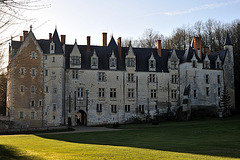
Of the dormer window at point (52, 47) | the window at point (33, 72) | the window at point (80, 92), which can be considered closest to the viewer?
the window at point (33, 72)

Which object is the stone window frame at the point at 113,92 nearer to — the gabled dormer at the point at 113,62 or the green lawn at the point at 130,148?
the gabled dormer at the point at 113,62

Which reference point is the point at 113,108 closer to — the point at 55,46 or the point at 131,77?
the point at 131,77

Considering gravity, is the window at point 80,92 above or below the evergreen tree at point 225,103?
above

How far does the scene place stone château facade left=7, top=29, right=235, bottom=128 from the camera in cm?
3775

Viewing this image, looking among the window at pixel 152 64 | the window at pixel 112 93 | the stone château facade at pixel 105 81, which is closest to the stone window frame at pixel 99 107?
the stone château facade at pixel 105 81

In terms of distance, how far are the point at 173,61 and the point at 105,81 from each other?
10137 millimetres

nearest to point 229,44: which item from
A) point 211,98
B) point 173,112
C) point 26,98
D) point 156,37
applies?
point 211,98

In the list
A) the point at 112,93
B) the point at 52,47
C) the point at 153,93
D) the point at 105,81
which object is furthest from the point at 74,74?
the point at 153,93

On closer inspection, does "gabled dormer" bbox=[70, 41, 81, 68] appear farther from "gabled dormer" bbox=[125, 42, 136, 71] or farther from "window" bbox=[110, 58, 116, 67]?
"gabled dormer" bbox=[125, 42, 136, 71]

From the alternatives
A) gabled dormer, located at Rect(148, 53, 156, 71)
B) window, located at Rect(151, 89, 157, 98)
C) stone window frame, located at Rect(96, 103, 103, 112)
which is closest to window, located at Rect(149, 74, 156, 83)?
gabled dormer, located at Rect(148, 53, 156, 71)

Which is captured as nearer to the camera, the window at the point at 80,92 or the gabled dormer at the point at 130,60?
the window at the point at 80,92

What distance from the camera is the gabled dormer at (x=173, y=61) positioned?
43.3 metres

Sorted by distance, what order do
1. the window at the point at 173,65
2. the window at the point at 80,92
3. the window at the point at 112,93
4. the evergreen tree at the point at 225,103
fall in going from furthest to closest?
the window at the point at 173,65 → the window at the point at 112,93 → the window at the point at 80,92 → the evergreen tree at the point at 225,103

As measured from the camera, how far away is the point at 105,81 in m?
41.0
